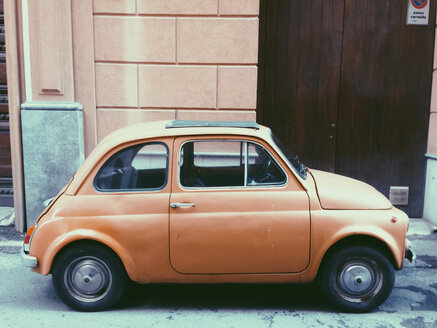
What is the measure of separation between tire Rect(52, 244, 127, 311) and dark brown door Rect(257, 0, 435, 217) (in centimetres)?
387

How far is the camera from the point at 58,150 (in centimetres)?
622

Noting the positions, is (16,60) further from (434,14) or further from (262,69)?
(434,14)

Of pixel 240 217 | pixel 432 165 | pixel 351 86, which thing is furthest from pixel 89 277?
pixel 432 165

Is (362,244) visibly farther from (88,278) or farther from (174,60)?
(174,60)

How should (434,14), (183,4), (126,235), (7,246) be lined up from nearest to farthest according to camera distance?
(126,235) → (7,246) → (183,4) → (434,14)

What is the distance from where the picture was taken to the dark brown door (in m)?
6.78

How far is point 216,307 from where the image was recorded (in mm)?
4055

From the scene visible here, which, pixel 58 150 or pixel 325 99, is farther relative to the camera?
pixel 325 99

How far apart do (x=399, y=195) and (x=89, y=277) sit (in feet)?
17.0

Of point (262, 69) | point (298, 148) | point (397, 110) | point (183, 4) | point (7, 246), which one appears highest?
point (183, 4)

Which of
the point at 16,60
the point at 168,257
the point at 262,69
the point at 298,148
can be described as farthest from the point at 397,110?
the point at 16,60

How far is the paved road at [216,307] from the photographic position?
3.75m

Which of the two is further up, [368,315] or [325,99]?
[325,99]

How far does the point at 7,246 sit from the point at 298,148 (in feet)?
14.7
